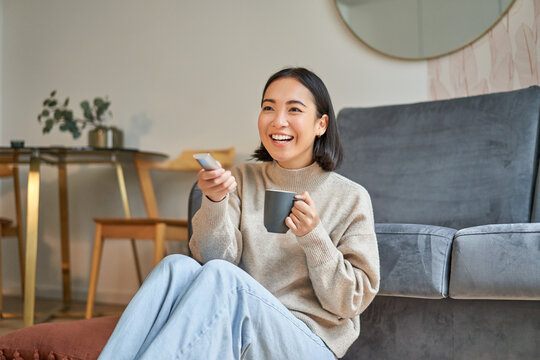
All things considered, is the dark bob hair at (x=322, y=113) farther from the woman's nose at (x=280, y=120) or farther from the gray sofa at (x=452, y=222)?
the gray sofa at (x=452, y=222)

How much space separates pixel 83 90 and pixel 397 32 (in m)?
1.82

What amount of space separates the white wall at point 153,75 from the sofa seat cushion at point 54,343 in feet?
5.50

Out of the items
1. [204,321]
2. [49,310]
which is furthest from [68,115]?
[204,321]

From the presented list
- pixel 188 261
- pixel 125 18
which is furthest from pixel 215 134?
pixel 188 261

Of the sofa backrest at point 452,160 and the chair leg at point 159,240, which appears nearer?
the sofa backrest at point 452,160

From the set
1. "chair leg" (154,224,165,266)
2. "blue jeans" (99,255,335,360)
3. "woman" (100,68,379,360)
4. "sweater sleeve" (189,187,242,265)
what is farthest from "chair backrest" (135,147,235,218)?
"blue jeans" (99,255,335,360)

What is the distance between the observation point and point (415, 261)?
144 cm

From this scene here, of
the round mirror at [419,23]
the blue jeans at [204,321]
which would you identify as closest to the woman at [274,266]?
the blue jeans at [204,321]

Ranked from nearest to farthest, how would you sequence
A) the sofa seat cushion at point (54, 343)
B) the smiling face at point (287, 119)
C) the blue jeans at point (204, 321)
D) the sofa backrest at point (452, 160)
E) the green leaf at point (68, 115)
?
the blue jeans at point (204, 321)
the sofa seat cushion at point (54, 343)
the smiling face at point (287, 119)
the sofa backrest at point (452, 160)
the green leaf at point (68, 115)

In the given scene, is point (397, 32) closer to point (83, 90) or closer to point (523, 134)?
point (523, 134)

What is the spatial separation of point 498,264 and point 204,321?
2.49 ft

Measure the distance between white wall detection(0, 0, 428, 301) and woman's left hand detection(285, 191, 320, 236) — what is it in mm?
1524

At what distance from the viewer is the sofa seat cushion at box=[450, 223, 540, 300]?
131cm

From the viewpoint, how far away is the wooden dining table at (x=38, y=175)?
2.31 metres
